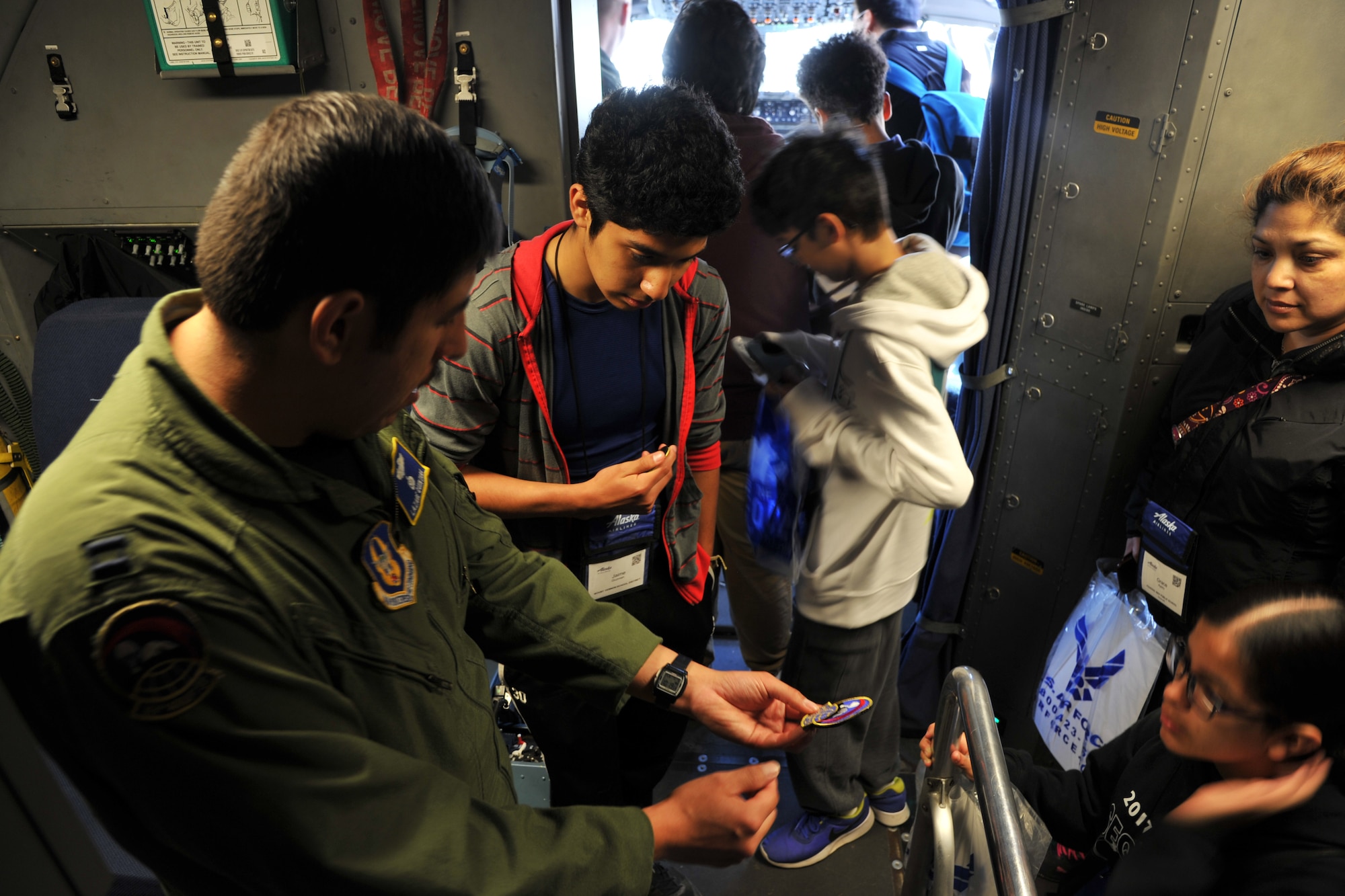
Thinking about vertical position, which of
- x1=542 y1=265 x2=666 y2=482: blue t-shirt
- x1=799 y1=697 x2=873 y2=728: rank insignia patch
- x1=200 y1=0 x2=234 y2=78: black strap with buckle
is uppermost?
x1=200 y1=0 x2=234 y2=78: black strap with buckle

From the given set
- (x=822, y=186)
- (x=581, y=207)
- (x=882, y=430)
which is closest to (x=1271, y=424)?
(x=882, y=430)

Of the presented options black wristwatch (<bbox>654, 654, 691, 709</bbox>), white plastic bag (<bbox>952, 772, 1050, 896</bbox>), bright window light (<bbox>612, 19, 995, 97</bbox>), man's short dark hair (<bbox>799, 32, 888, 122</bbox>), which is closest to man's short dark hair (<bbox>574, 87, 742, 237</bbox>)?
black wristwatch (<bbox>654, 654, 691, 709</bbox>)

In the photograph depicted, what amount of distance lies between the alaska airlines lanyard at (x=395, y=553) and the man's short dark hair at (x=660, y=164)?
0.80 metres

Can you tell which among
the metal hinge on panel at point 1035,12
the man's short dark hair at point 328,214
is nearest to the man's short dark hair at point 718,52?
the metal hinge on panel at point 1035,12

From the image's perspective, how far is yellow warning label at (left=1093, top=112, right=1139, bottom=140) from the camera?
244cm

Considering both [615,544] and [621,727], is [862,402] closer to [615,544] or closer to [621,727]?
[615,544]

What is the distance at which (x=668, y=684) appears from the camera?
1.45m

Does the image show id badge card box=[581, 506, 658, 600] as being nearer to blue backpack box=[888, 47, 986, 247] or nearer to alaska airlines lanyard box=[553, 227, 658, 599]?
alaska airlines lanyard box=[553, 227, 658, 599]

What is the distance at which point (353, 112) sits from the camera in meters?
0.81

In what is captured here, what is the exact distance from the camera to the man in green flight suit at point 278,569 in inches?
28.7

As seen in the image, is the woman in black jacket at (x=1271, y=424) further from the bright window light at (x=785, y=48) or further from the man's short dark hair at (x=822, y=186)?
the bright window light at (x=785, y=48)

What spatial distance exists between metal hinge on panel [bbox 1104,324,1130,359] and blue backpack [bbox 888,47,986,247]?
1.46 m

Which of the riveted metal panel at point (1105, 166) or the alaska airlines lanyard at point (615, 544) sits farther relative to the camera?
the riveted metal panel at point (1105, 166)

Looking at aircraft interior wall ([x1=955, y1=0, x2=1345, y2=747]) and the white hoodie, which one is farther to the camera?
aircraft interior wall ([x1=955, y1=0, x2=1345, y2=747])
